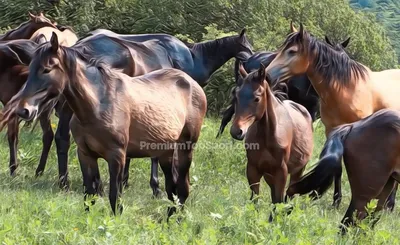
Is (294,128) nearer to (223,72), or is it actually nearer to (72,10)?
(223,72)

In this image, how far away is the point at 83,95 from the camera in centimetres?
495

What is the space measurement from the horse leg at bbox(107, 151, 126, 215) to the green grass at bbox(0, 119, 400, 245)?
0.08 metres

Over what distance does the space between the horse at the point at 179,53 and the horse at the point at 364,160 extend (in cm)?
247

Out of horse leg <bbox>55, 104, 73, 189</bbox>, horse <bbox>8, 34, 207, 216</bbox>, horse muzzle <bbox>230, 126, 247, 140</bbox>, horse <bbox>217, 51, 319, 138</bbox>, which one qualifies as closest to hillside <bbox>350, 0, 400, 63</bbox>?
horse <bbox>217, 51, 319, 138</bbox>

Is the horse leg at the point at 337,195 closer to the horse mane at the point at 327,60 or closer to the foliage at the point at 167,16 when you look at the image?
the horse mane at the point at 327,60

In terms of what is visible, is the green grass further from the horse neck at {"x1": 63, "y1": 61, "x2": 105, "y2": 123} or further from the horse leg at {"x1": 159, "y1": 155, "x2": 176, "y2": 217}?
the horse neck at {"x1": 63, "y1": 61, "x2": 105, "y2": 123}

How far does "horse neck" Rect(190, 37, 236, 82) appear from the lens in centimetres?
929

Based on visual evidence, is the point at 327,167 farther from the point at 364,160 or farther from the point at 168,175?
the point at 168,175

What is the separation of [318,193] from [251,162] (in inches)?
31.5

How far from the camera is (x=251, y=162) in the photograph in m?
5.66

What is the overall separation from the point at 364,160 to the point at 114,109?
198cm

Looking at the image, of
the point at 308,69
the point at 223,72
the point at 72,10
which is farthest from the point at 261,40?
the point at 308,69

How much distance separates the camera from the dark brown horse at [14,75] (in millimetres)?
6754

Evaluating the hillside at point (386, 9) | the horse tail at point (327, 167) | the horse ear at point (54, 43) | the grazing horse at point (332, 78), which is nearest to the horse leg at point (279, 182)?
the horse tail at point (327, 167)
